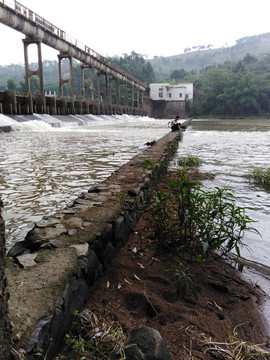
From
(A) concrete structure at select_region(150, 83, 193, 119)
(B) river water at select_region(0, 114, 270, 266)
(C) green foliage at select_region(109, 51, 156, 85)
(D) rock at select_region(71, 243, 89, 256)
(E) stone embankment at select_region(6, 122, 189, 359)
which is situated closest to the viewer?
(E) stone embankment at select_region(6, 122, 189, 359)

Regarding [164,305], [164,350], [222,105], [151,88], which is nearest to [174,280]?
[164,305]

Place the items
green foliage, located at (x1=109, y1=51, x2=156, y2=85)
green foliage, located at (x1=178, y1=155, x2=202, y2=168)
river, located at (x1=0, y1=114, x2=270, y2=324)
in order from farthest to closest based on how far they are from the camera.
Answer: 1. green foliage, located at (x1=109, y1=51, x2=156, y2=85)
2. green foliage, located at (x1=178, y1=155, x2=202, y2=168)
3. river, located at (x1=0, y1=114, x2=270, y2=324)

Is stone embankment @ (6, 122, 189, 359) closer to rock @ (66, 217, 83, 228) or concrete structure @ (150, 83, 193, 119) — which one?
rock @ (66, 217, 83, 228)

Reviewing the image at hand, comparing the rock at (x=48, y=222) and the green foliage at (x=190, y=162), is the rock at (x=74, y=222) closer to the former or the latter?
the rock at (x=48, y=222)

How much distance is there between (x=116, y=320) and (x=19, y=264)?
0.69 metres

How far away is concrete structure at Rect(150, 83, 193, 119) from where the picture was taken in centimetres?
6347

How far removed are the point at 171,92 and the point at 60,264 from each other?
68.8 metres

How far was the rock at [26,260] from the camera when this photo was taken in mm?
1906

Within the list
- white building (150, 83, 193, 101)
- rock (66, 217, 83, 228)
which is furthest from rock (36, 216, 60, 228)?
white building (150, 83, 193, 101)

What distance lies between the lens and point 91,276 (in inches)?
83.0

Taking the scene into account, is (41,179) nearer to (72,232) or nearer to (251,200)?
(72,232)

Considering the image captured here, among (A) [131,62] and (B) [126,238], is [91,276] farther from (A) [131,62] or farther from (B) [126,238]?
(A) [131,62]

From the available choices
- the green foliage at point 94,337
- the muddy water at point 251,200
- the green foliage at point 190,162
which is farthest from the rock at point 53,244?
the green foliage at point 190,162

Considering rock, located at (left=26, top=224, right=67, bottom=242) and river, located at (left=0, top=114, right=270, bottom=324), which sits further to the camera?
river, located at (left=0, top=114, right=270, bottom=324)
